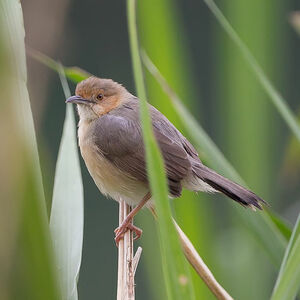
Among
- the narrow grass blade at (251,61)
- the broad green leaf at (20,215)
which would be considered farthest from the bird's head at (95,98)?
the broad green leaf at (20,215)

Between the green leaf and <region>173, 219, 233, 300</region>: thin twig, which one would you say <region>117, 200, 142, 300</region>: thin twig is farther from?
the green leaf

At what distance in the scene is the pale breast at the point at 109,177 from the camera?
2355 millimetres

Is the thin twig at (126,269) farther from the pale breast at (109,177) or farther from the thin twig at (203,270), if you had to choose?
the pale breast at (109,177)

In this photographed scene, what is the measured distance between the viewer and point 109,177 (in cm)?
245

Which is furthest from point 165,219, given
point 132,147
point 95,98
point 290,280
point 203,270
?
point 95,98

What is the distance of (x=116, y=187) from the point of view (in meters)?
2.40

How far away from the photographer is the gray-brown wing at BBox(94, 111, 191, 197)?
2184mm

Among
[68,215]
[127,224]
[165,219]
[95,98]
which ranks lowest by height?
[127,224]

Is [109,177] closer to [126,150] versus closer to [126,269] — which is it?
[126,150]

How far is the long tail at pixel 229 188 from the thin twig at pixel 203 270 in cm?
19

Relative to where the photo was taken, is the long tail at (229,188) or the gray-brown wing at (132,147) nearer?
the long tail at (229,188)

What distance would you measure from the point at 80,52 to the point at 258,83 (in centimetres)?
493

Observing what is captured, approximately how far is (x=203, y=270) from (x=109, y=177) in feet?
2.92

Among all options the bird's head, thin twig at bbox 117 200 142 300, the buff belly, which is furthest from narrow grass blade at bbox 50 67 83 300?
the bird's head
